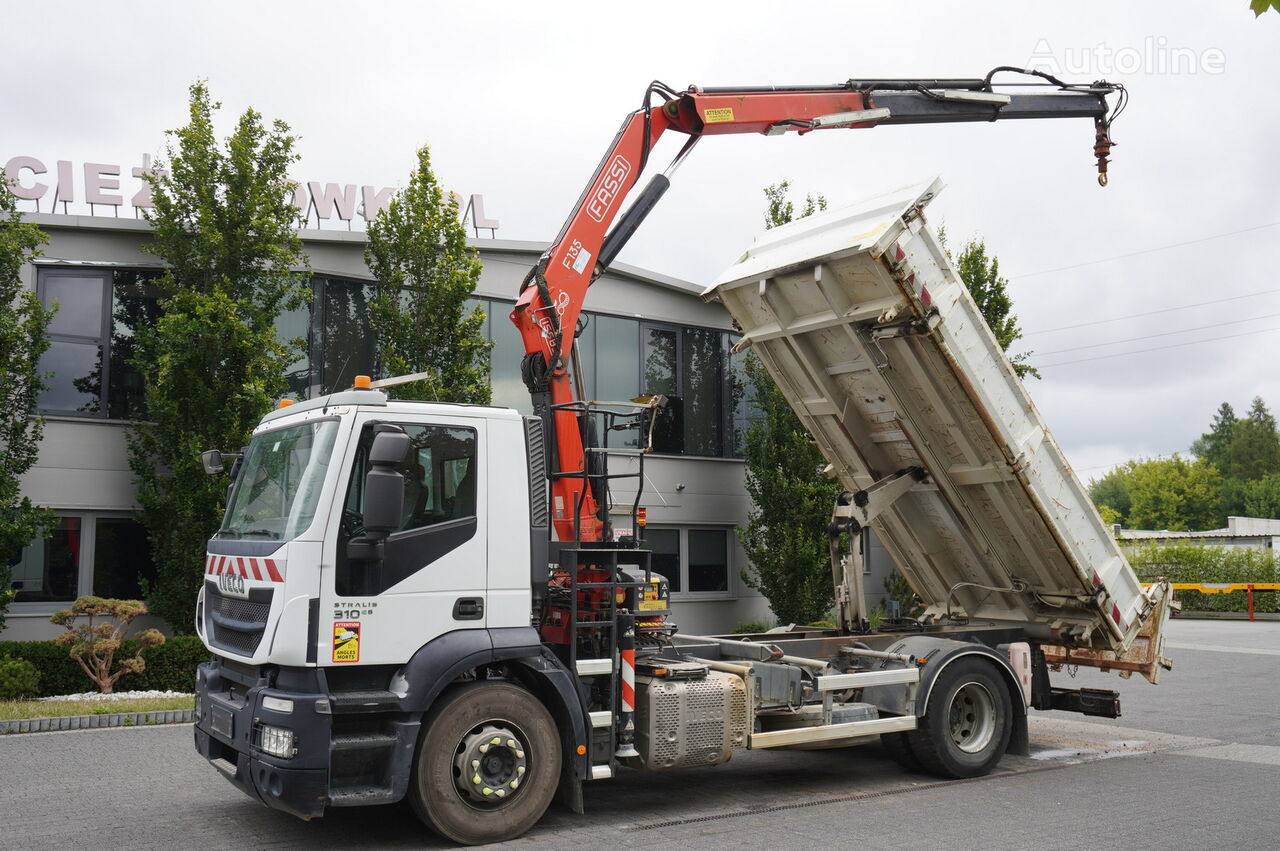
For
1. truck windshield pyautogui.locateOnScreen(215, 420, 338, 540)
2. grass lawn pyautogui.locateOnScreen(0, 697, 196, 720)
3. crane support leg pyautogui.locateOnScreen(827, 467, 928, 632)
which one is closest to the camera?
truck windshield pyautogui.locateOnScreen(215, 420, 338, 540)

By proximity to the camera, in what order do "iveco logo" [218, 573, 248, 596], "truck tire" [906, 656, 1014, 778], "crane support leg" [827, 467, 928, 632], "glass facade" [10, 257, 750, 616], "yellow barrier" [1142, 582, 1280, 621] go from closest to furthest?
"iveco logo" [218, 573, 248, 596], "truck tire" [906, 656, 1014, 778], "crane support leg" [827, 467, 928, 632], "glass facade" [10, 257, 750, 616], "yellow barrier" [1142, 582, 1280, 621]

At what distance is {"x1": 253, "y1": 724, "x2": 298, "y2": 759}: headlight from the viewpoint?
6.07 m

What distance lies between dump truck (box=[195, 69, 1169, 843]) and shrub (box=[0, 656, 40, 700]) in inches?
256

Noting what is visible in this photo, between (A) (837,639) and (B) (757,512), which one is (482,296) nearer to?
(B) (757,512)

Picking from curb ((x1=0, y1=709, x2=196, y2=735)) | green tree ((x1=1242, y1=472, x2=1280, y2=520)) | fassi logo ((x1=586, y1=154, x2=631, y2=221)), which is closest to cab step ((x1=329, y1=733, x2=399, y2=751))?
fassi logo ((x1=586, y1=154, x2=631, y2=221))

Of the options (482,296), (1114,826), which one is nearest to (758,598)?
(482,296)

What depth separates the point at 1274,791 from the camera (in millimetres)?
8133

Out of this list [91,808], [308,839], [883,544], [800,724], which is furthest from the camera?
[883,544]

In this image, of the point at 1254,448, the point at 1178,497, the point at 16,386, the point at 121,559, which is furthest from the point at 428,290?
the point at 1254,448

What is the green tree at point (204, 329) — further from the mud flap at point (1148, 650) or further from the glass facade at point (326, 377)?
the mud flap at point (1148, 650)

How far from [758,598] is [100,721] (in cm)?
1232

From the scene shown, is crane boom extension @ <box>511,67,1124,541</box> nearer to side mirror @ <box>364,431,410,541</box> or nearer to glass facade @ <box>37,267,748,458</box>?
side mirror @ <box>364,431,410,541</box>

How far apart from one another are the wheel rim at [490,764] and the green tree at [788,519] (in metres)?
12.5

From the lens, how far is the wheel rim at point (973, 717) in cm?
897
